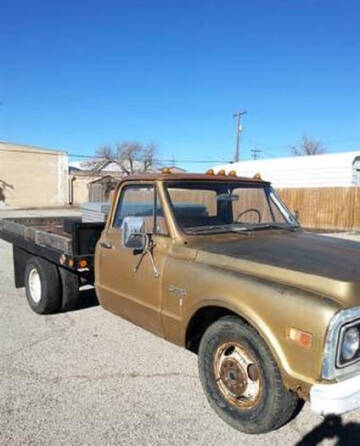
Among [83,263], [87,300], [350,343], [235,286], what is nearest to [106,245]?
[83,263]

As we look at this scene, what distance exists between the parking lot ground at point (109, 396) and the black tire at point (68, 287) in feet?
1.18

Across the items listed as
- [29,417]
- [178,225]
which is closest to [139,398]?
[29,417]

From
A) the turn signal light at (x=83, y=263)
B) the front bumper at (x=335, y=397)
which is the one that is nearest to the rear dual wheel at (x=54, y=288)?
the turn signal light at (x=83, y=263)

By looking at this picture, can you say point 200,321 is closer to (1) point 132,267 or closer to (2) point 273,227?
(1) point 132,267

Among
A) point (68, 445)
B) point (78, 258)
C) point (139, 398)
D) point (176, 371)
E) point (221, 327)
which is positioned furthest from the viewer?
A: point (78, 258)

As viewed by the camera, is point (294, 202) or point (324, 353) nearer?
point (324, 353)

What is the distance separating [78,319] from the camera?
572cm

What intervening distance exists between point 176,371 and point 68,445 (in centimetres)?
141

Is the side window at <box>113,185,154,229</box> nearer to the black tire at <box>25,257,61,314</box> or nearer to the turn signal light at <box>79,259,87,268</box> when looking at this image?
the turn signal light at <box>79,259,87,268</box>

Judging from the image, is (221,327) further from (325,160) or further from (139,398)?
(325,160)

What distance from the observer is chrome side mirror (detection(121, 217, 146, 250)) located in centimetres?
368

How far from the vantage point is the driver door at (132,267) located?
3.88 metres

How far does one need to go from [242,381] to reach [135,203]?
84.6 inches

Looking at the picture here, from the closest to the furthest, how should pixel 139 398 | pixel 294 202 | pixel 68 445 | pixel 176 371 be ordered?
pixel 68 445 → pixel 139 398 → pixel 176 371 → pixel 294 202
